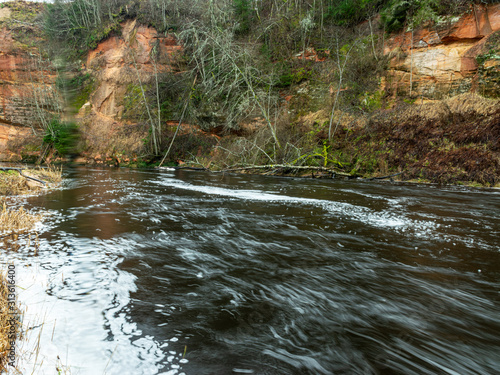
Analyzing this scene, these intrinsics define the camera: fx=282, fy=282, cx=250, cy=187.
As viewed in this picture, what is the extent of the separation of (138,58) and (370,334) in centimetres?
3488

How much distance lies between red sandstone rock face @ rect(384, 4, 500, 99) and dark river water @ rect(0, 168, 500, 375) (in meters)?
13.3

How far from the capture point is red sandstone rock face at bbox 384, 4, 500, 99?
49.6 feet

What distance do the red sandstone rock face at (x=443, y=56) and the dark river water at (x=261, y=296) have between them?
525 inches

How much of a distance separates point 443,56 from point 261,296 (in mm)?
19237

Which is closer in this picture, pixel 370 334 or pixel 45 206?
pixel 370 334

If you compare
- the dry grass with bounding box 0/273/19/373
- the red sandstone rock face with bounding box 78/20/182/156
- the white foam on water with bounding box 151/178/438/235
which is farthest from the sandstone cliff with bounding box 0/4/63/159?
the dry grass with bounding box 0/273/19/373

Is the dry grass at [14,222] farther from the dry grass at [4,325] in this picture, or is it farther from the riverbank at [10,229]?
the dry grass at [4,325]

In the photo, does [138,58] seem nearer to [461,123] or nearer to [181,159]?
[181,159]

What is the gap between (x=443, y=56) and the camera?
1616cm

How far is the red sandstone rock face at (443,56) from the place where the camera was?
15125mm

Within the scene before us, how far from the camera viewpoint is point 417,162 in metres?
14.0

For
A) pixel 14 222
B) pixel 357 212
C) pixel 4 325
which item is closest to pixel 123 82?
pixel 14 222

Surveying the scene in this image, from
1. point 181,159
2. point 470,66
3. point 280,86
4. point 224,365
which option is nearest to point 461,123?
point 470,66

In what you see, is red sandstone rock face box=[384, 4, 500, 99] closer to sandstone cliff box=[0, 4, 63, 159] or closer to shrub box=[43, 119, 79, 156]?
shrub box=[43, 119, 79, 156]
